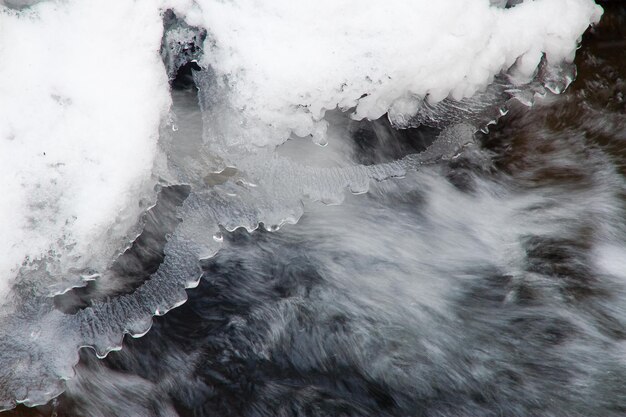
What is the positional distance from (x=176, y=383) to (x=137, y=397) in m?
0.20

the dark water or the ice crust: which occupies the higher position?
the ice crust

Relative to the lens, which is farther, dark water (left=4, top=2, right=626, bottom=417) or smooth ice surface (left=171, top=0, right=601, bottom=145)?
dark water (left=4, top=2, right=626, bottom=417)

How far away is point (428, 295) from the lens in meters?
2.88

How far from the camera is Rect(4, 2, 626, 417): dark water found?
2.72 m

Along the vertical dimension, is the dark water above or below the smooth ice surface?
below

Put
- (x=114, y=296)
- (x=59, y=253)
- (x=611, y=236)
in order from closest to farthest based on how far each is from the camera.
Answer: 1. (x=59, y=253)
2. (x=114, y=296)
3. (x=611, y=236)

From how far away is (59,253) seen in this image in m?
2.37

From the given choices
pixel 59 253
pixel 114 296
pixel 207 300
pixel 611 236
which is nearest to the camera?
pixel 59 253

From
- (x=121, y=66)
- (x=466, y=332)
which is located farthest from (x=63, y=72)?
(x=466, y=332)

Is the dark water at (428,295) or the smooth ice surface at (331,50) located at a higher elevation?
the smooth ice surface at (331,50)

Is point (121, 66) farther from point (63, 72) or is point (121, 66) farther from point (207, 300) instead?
point (207, 300)

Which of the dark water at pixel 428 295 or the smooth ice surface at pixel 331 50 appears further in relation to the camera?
the dark water at pixel 428 295

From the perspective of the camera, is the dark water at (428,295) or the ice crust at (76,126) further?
the dark water at (428,295)

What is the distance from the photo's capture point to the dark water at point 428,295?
2717 millimetres
